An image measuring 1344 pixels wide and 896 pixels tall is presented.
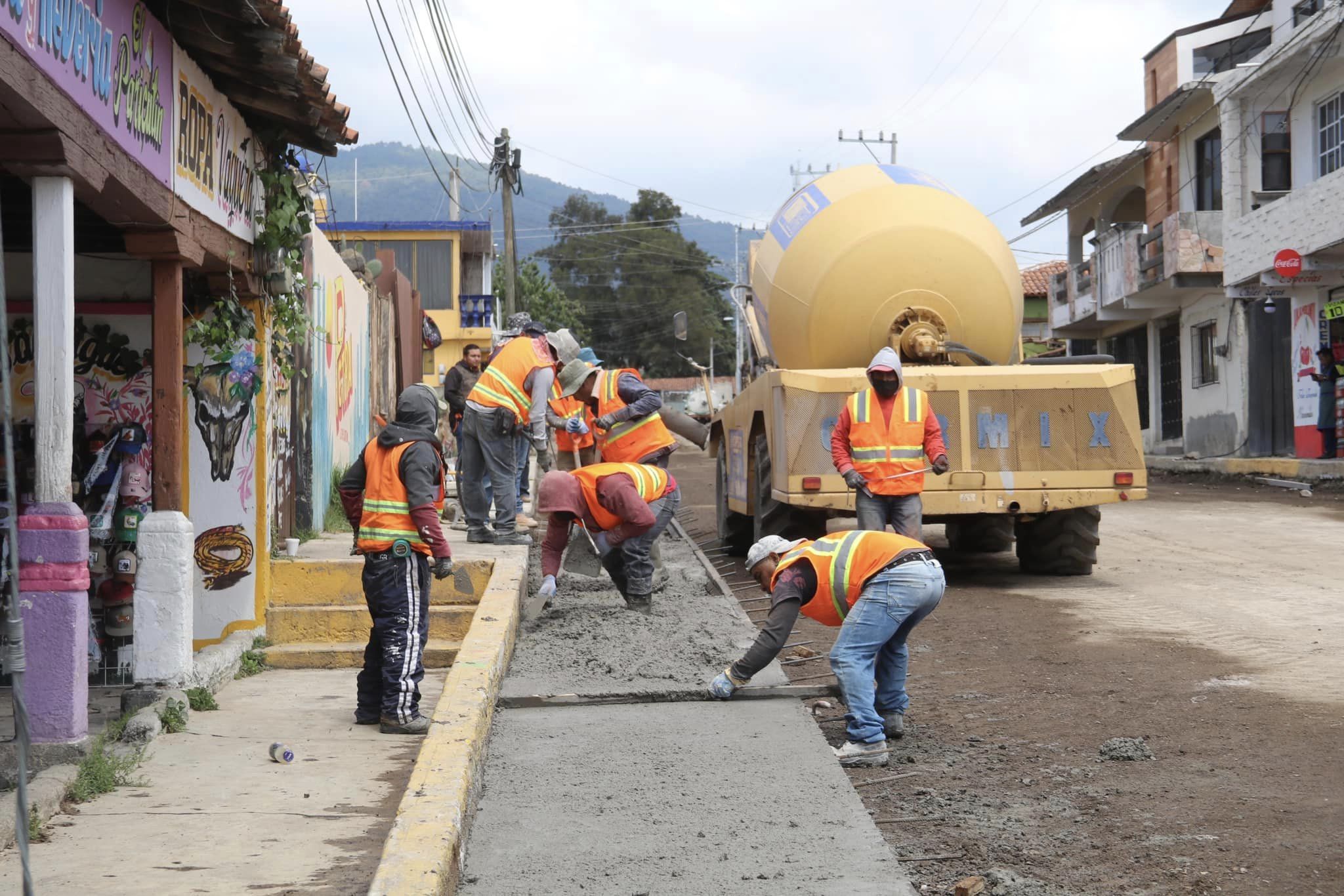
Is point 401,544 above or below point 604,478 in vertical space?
below

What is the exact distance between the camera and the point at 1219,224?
2547 cm

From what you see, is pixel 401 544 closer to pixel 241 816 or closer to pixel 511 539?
pixel 241 816

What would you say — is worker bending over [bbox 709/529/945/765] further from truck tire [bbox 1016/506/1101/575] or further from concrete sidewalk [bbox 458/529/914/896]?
truck tire [bbox 1016/506/1101/575]

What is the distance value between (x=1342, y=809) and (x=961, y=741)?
5.18 feet

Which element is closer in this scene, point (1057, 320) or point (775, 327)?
point (775, 327)

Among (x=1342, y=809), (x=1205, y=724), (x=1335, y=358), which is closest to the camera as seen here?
(x=1342, y=809)

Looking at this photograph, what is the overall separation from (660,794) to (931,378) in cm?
549

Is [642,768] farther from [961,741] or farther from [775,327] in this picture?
[775,327]

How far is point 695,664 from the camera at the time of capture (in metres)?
6.87

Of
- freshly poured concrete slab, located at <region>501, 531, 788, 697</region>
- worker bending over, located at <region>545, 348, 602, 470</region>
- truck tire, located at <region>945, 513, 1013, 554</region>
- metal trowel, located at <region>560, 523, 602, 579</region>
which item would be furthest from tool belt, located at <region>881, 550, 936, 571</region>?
truck tire, located at <region>945, 513, 1013, 554</region>

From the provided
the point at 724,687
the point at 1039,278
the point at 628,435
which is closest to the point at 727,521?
the point at 628,435

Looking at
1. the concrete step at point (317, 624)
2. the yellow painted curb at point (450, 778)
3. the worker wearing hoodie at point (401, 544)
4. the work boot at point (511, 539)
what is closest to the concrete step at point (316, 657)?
the concrete step at point (317, 624)

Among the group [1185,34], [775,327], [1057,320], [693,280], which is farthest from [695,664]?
[693,280]

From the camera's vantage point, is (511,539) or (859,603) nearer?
(859,603)
